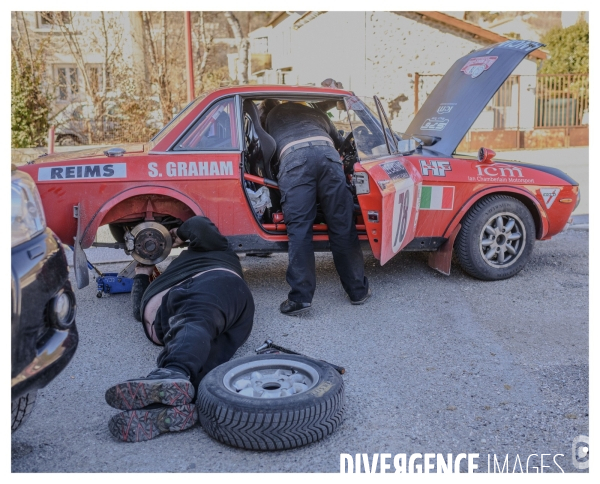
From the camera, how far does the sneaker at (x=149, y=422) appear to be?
3330 millimetres

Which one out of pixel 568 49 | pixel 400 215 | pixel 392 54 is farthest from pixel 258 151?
pixel 568 49

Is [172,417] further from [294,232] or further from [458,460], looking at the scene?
[294,232]

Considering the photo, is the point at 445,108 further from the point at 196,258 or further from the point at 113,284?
the point at 113,284

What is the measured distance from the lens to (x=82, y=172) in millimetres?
5457

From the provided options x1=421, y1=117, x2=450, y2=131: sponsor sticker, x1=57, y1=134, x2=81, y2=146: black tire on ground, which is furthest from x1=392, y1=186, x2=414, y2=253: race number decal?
x1=57, y1=134, x2=81, y2=146: black tire on ground

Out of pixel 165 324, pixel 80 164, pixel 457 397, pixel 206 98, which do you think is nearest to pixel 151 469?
pixel 165 324

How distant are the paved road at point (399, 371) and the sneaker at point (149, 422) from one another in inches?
2.0

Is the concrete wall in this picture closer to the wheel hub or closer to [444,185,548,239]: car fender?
[444,185,548,239]: car fender

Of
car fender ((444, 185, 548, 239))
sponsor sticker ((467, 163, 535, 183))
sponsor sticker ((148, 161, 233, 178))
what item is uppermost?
sponsor sticker ((148, 161, 233, 178))

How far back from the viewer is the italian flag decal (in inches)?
236

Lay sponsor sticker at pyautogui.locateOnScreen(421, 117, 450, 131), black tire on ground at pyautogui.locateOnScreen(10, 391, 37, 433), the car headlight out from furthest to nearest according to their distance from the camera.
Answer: sponsor sticker at pyautogui.locateOnScreen(421, 117, 450, 131)
black tire on ground at pyautogui.locateOnScreen(10, 391, 37, 433)
the car headlight

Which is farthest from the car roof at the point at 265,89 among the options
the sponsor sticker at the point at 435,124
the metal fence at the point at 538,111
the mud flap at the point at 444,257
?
the metal fence at the point at 538,111

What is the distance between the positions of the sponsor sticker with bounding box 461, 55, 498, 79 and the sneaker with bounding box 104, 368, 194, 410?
4398mm
